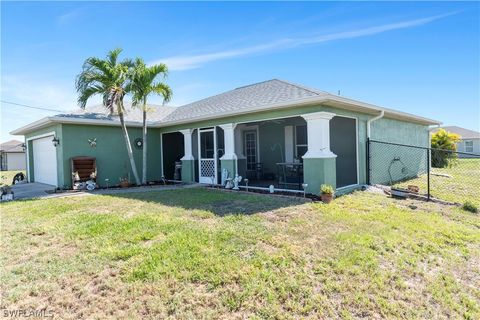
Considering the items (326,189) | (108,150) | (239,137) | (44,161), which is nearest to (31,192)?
(108,150)

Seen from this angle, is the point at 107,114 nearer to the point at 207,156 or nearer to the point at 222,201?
the point at 207,156

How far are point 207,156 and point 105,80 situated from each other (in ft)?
16.4


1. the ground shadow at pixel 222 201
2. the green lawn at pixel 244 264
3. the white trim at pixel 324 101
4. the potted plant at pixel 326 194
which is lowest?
the green lawn at pixel 244 264

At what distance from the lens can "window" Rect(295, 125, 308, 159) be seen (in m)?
11.4

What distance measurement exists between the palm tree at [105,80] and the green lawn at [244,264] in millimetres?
5470

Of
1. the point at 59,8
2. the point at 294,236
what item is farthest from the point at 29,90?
the point at 294,236

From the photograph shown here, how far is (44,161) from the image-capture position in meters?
13.2

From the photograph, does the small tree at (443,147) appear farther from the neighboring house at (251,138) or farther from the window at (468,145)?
the window at (468,145)

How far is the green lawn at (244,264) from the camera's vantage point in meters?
2.86

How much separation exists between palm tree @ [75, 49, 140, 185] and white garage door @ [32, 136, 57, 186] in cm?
316

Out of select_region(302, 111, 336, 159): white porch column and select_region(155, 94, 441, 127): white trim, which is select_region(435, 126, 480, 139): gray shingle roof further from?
select_region(302, 111, 336, 159): white porch column

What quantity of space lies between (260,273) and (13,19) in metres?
11.2

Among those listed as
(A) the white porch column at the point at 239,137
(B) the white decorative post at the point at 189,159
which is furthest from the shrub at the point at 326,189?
(B) the white decorative post at the point at 189,159

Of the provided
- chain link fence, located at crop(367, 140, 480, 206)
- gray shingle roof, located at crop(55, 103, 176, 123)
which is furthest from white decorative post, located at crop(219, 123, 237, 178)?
chain link fence, located at crop(367, 140, 480, 206)
